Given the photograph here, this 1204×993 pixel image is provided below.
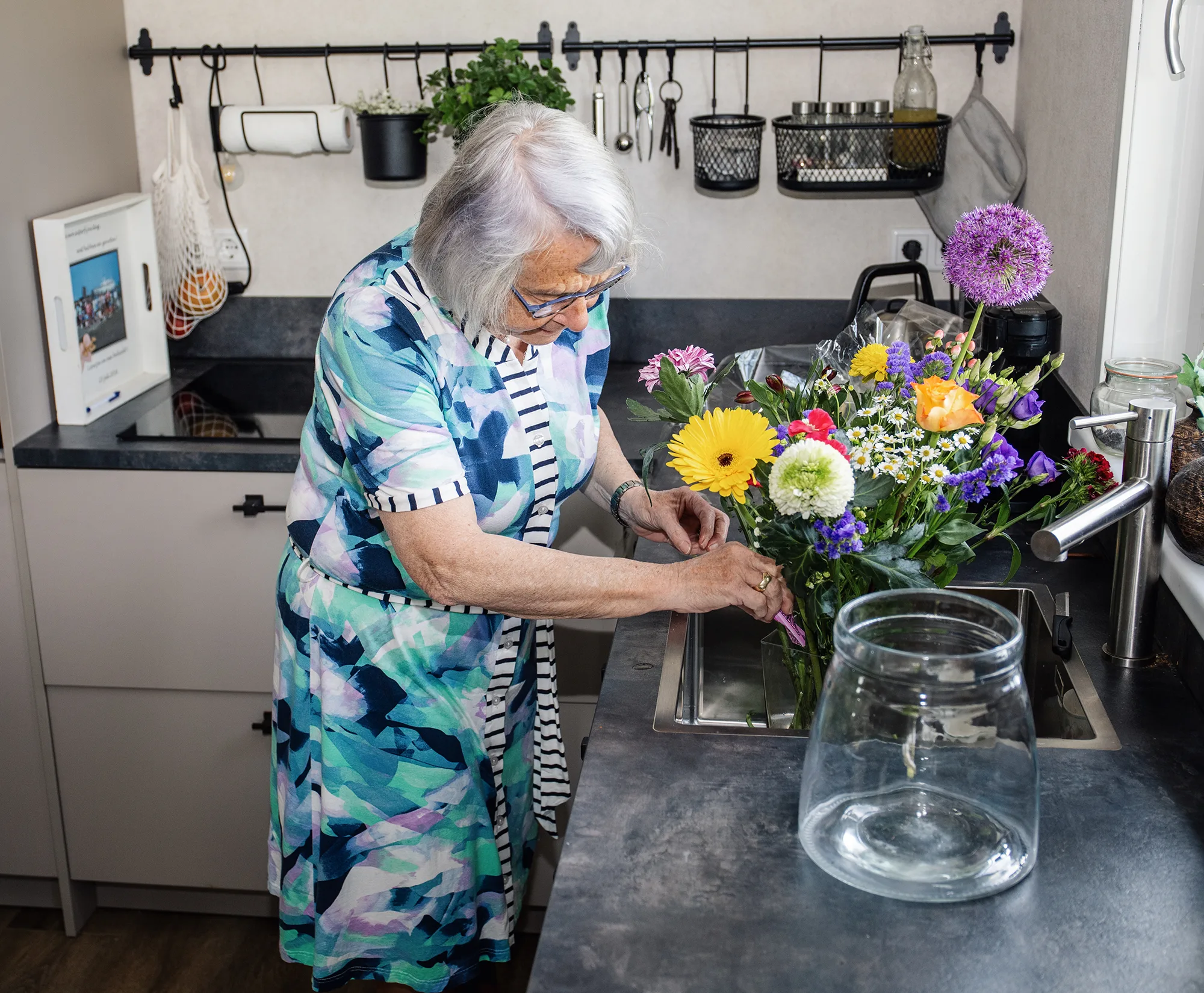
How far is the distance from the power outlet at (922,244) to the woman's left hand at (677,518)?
38.8 inches

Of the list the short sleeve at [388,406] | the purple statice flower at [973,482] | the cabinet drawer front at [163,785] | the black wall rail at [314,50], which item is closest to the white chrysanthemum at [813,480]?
the purple statice flower at [973,482]

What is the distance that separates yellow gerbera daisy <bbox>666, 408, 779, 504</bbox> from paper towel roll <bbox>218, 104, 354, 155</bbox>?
4.91ft

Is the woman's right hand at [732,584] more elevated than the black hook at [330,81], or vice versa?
the black hook at [330,81]

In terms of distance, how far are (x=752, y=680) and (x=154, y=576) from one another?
1.07 m

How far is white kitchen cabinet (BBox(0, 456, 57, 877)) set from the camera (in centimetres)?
209

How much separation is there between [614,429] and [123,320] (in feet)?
3.00

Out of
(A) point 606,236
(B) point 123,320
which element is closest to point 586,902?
(A) point 606,236

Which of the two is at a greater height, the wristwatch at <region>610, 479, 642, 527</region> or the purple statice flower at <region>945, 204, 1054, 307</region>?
the purple statice flower at <region>945, 204, 1054, 307</region>

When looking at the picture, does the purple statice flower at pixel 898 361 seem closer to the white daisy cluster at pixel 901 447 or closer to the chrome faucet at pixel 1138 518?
the white daisy cluster at pixel 901 447

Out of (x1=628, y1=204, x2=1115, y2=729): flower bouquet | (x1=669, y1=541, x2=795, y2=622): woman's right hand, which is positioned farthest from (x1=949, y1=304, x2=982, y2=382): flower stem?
(x1=669, y1=541, x2=795, y2=622): woman's right hand

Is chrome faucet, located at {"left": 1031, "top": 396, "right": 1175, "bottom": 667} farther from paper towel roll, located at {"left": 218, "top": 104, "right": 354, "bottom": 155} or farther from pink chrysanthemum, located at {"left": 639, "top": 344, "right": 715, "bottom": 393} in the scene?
paper towel roll, located at {"left": 218, "top": 104, "right": 354, "bottom": 155}

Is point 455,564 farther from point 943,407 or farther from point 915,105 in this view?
point 915,105

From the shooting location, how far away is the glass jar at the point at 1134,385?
4.69ft

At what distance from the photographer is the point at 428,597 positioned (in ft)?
4.46
